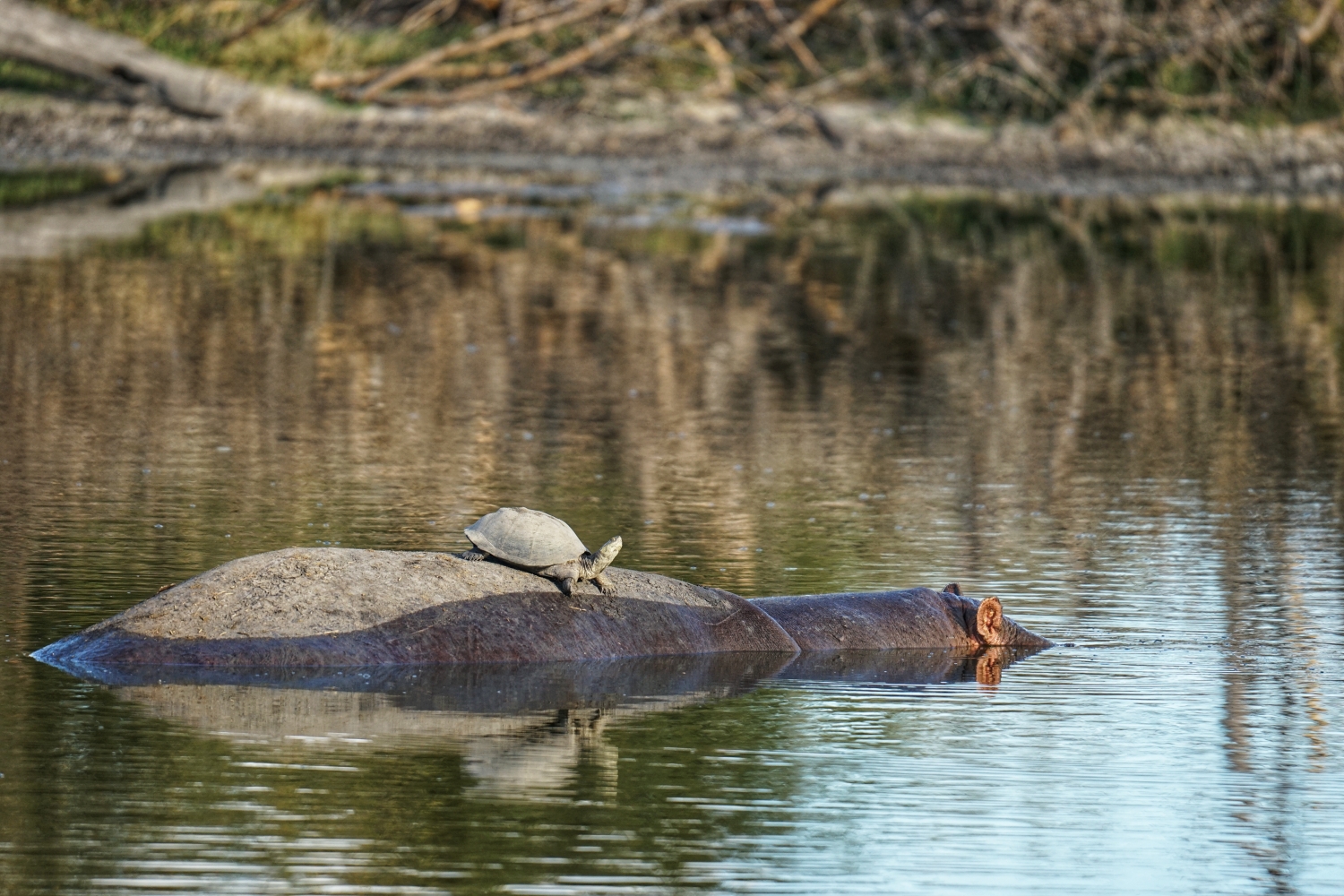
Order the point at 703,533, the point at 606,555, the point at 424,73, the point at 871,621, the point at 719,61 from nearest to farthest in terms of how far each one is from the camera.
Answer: the point at 606,555
the point at 871,621
the point at 703,533
the point at 719,61
the point at 424,73

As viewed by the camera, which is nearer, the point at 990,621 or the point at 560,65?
the point at 990,621

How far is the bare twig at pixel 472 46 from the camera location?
3288cm

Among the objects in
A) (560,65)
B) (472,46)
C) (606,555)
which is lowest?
(606,555)

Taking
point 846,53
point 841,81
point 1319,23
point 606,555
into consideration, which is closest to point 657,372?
point 606,555

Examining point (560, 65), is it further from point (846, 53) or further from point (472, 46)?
point (846, 53)

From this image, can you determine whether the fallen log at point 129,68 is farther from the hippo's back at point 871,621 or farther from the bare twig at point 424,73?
the hippo's back at point 871,621

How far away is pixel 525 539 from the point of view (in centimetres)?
957

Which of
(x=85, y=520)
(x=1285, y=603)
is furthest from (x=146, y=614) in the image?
(x=1285, y=603)

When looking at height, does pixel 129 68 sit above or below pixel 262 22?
below

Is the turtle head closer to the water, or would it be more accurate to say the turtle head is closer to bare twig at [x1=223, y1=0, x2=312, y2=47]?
the water

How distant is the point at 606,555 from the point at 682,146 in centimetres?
2398

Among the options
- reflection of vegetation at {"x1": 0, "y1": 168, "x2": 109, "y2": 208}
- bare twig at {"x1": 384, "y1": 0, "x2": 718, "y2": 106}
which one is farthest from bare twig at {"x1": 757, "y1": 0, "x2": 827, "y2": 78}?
reflection of vegetation at {"x1": 0, "y1": 168, "x2": 109, "y2": 208}

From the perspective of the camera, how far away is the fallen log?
3216 cm

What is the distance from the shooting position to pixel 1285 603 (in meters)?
11.1
